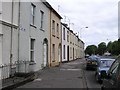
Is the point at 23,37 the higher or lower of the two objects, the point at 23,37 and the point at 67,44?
the lower

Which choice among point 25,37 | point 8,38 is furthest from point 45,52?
point 8,38

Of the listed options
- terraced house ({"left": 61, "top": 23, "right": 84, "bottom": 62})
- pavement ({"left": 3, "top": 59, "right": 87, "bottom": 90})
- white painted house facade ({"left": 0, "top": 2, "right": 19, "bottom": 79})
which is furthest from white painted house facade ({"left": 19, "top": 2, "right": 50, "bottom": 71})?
terraced house ({"left": 61, "top": 23, "right": 84, "bottom": 62})

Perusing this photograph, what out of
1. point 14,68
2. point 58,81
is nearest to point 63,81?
point 58,81

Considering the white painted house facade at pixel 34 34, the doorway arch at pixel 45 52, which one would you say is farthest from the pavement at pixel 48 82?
the doorway arch at pixel 45 52

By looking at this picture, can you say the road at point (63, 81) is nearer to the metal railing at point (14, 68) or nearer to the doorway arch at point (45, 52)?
the metal railing at point (14, 68)

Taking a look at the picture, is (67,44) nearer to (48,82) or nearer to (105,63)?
(105,63)

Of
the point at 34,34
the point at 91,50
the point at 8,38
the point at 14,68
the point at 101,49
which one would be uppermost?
the point at 101,49

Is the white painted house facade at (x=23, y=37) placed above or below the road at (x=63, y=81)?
above

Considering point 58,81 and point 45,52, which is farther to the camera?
point 45,52

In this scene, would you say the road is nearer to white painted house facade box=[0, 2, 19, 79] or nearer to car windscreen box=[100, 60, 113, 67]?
car windscreen box=[100, 60, 113, 67]

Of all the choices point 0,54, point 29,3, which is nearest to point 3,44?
point 0,54

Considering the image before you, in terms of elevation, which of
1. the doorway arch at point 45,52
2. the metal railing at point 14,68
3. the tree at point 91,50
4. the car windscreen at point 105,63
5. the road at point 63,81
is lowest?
the road at point 63,81

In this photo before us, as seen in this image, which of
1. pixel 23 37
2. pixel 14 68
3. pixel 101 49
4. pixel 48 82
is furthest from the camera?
pixel 101 49

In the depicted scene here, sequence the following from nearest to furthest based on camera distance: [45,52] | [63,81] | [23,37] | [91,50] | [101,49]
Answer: [63,81] → [23,37] → [45,52] → [91,50] → [101,49]
